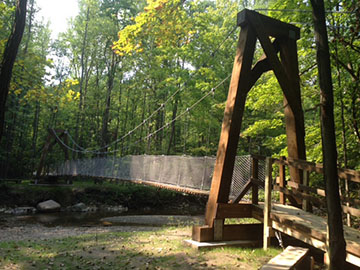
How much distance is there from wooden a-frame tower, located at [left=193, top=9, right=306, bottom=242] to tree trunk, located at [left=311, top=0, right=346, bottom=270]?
1.54 m

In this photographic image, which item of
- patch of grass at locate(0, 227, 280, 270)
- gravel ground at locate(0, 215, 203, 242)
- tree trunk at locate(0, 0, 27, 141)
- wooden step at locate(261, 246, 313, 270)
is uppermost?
tree trunk at locate(0, 0, 27, 141)

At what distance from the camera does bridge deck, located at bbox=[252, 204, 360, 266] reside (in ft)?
8.41

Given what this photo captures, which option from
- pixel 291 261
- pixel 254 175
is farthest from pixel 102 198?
pixel 291 261

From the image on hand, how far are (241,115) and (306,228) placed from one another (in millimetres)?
1551

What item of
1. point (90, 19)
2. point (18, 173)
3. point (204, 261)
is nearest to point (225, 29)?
point (90, 19)

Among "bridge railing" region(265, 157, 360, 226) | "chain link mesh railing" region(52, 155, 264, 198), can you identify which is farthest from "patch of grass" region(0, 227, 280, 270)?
"chain link mesh railing" region(52, 155, 264, 198)

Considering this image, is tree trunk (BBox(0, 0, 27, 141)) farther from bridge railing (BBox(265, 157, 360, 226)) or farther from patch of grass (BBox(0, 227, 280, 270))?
bridge railing (BBox(265, 157, 360, 226))

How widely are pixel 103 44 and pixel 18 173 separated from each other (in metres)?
10.4

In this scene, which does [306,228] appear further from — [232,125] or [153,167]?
[153,167]

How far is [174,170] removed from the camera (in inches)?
276

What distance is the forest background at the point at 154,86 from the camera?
5.10 m

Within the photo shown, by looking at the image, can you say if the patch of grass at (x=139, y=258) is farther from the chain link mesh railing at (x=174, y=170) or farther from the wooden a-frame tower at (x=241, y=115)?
the chain link mesh railing at (x=174, y=170)

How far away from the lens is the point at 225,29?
1452cm

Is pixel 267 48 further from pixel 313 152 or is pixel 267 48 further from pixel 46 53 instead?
pixel 46 53
